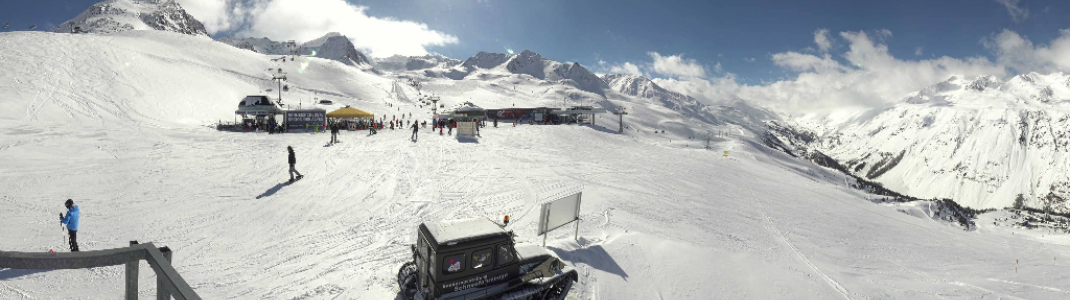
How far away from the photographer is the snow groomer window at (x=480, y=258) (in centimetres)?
822

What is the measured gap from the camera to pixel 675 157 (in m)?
32.4

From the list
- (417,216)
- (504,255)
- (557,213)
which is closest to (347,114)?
(417,216)

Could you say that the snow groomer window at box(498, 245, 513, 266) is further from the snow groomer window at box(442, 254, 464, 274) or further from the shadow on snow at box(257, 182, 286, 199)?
the shadow on snow at box(257, 182, 286, 199)

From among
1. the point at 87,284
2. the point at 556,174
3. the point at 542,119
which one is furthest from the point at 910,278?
the point at 542,119

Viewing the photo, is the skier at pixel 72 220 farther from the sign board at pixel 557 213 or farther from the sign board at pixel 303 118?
the sign board at pixel 303 118

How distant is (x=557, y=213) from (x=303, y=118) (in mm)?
33898

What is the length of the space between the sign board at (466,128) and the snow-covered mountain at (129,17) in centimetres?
18524

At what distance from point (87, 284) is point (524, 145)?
24142mm

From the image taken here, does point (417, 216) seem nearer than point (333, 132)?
Yes

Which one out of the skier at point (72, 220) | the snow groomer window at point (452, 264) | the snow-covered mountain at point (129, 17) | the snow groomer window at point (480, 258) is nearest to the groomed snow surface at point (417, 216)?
the skier at point (72, 220)

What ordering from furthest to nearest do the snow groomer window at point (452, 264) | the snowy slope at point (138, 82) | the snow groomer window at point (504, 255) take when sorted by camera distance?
1. the snowy slope at point (138, 82)
2. the snow groomer window at point (504, 255)
3. the snow groomer window at point (452, 264)

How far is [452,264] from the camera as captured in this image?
8.00 m

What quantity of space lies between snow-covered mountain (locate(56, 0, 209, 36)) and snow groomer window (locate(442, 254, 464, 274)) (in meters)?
207

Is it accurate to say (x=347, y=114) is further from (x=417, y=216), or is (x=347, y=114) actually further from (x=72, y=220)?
(x=72, y=220)
